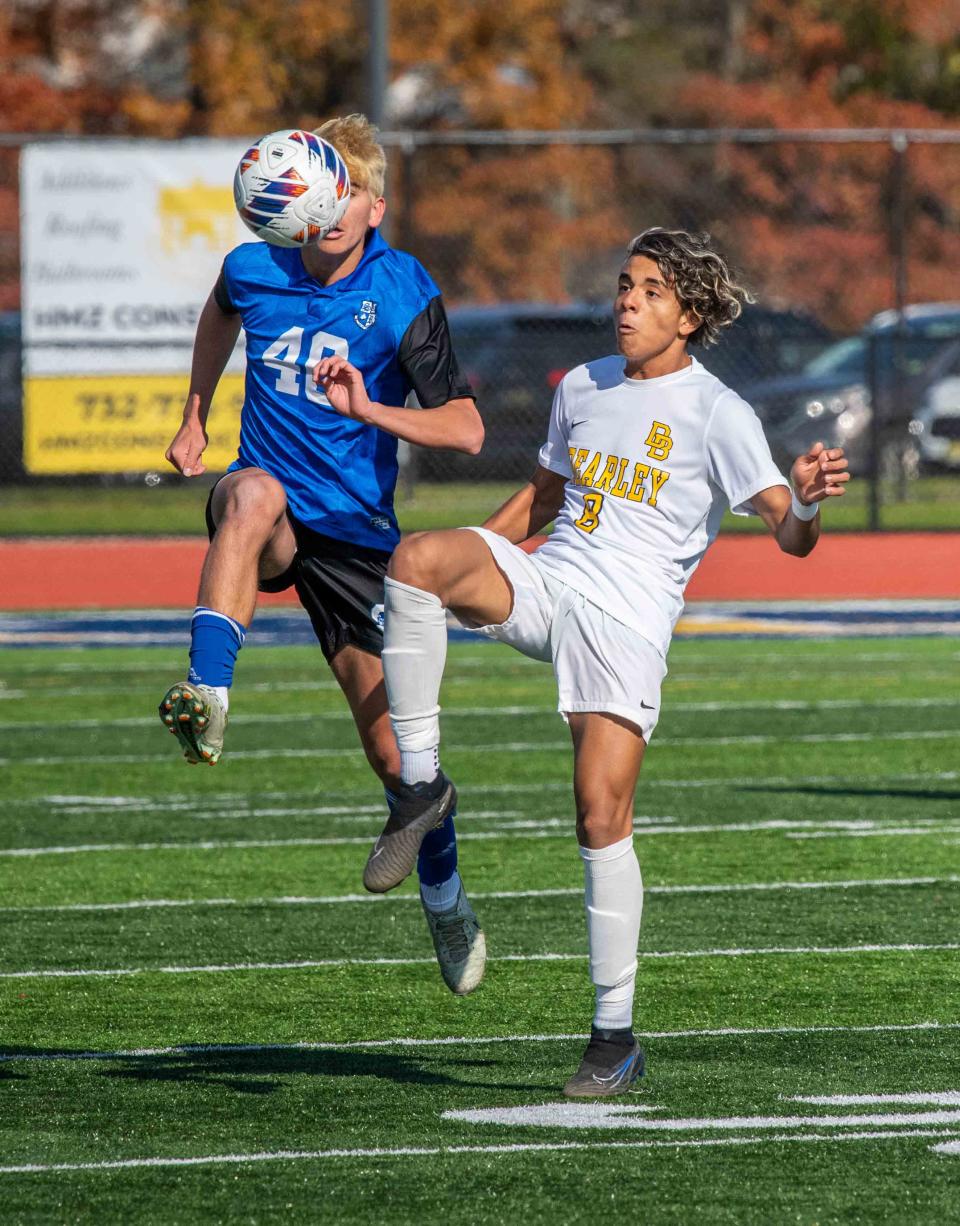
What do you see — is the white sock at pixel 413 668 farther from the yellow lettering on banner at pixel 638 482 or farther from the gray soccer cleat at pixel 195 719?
the yellow lettering on banner at pixel 638 482

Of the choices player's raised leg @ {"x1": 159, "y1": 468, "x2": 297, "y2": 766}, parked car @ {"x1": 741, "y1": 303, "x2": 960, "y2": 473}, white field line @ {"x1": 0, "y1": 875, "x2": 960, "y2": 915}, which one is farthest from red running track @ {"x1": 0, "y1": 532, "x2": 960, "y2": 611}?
player's raised leg @ {"x1": 159, "y1": 468, "x2": 297, "y2": 766}

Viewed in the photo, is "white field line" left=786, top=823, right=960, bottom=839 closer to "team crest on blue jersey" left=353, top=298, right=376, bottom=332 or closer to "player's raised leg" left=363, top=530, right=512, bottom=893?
"team crest on blue jersey" left=353, top=298, right=376, bottom=332

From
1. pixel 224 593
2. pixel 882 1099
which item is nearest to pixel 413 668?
pixel 224 593

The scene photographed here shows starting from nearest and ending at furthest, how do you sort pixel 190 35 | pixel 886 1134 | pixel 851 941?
pixel 886 1134
pixel 851 941
pixel 190 35

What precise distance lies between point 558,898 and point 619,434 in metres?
2.91

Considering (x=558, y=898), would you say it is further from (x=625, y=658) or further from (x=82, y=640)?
(x=82, y=640)

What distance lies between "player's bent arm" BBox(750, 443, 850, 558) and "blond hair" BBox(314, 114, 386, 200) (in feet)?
4.63

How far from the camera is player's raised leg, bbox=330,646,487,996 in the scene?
6.09 meters

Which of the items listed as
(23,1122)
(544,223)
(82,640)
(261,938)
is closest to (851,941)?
(261,938)

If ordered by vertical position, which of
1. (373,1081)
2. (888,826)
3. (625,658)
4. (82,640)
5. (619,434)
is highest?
(619,434)

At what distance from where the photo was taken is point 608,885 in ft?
17.6

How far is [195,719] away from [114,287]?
13.2 meters

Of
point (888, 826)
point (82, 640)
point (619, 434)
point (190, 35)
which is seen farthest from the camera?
point (190, 35)

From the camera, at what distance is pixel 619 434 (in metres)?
5.53
